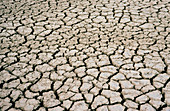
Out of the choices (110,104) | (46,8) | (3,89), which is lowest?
(110,104)

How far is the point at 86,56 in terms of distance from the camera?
8.76ft

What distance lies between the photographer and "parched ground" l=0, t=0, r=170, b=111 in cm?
205

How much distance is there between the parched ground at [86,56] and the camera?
2055 mm

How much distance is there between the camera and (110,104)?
200 centimetres

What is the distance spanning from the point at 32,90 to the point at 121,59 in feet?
3.68

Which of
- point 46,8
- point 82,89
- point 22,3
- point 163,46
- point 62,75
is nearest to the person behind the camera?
point 82,89

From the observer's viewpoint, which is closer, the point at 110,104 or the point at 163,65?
the point at 110,104

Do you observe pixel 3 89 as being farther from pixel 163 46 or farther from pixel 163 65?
pixel 163 46

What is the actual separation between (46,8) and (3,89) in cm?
213

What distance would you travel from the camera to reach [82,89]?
217 cm

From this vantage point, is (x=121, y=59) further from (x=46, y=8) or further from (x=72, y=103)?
(x=46, y=8)

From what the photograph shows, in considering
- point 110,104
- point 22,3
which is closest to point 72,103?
point 110,104

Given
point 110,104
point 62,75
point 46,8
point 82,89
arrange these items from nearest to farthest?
point 110,104 → point 82,89 → point 62,75 → point 46,8

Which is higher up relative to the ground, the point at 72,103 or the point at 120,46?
the point at 120,46
